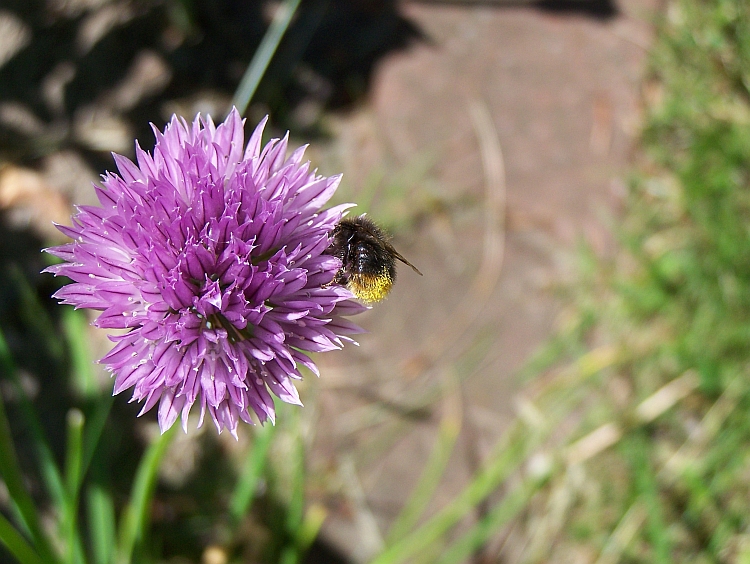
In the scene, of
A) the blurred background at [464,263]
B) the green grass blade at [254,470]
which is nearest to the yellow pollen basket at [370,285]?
the green grass blade at [254,470]

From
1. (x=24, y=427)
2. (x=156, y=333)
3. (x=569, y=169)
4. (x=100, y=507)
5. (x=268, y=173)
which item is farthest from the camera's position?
(x=569, y=169)

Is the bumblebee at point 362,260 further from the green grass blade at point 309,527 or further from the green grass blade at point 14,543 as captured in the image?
the green grass blade at point 309,527

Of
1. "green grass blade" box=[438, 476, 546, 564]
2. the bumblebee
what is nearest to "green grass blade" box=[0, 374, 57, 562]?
the bumblebee

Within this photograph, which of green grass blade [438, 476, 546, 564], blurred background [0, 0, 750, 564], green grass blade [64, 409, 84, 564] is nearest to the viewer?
green grass blade [64, 409, 84, 564]

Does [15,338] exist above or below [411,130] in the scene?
below

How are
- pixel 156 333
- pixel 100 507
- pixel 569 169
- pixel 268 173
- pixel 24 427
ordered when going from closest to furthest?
1. pixel 156 333
2. pixel 268 173
3. pixel 100 507
4. pixel 24 427
5. pixel 569 169

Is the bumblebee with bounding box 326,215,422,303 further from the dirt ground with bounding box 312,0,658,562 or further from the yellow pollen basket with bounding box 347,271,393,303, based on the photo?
the dirt ground with bounding box 312,0,658,562

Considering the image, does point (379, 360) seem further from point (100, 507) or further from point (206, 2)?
point (206, 2)

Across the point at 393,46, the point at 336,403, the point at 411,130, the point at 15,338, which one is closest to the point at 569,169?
the point at 411,130
